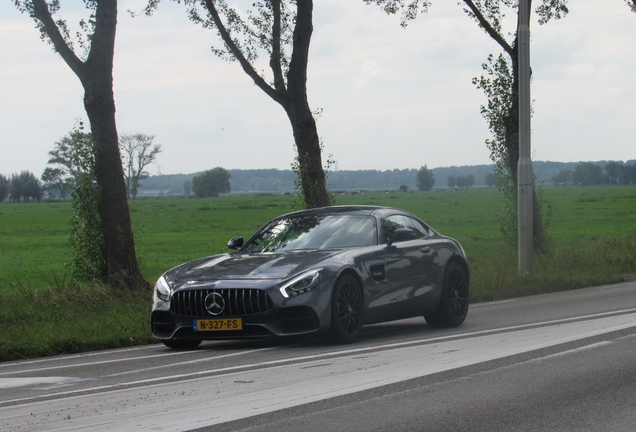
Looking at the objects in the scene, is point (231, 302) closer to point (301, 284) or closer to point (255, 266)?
point (255, 266)

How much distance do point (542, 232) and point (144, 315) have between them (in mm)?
14503

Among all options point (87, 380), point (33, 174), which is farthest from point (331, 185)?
point (33, 174)

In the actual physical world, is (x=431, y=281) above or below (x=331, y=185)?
below

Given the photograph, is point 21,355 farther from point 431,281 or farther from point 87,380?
point 431,281

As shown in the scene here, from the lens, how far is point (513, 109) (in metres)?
22.5

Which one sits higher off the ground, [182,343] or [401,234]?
[401,234]

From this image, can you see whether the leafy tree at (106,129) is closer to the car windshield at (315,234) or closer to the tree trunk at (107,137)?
the tree trunk at (107,137)

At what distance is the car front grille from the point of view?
332 inches

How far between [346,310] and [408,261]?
1.46 m

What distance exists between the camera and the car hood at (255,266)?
28.4 ft

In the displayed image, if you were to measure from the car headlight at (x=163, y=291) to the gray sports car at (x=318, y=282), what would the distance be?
13 millimetres

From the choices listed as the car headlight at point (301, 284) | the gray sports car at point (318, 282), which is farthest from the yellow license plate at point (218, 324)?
the car headlight at point (301, 284)

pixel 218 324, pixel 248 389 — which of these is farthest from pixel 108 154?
pixel 248 389

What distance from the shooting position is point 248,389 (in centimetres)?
630
